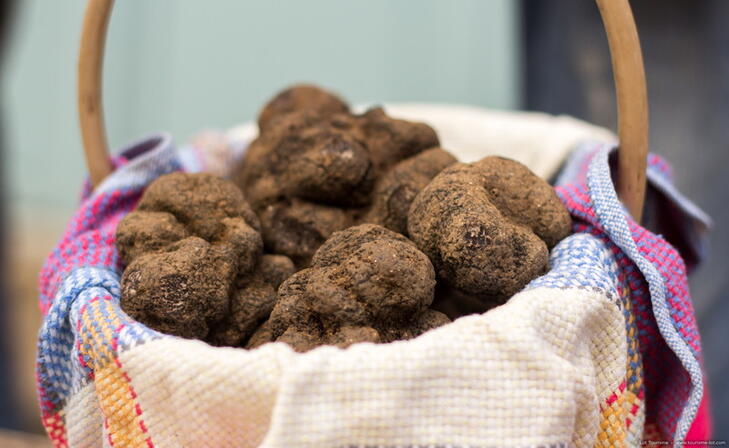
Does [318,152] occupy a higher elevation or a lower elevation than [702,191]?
higher

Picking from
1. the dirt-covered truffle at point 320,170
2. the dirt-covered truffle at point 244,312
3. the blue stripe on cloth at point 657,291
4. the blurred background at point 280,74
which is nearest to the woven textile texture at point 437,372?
the blue stripe on cloth at point 657,291

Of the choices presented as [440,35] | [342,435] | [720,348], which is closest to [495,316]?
[342,435]

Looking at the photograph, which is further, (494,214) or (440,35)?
(440,35)

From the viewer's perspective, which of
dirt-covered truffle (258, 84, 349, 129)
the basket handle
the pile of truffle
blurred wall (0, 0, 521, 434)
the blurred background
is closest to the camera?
the pile of truffle

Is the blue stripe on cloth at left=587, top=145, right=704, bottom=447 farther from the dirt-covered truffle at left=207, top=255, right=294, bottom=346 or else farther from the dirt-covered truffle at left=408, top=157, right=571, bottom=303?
the dirt-covered truffle at left=207, top=255, right=294, bottom=346

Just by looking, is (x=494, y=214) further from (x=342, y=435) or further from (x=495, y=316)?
(x=342, y=435)

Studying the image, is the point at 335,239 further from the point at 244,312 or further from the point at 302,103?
the point at 302,103

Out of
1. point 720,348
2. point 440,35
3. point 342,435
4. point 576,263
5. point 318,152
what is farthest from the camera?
point 440,35

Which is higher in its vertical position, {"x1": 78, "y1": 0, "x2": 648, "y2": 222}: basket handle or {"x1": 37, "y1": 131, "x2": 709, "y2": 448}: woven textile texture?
{"x1": 78, "y1": 0, "x2": 648, "y2": 222}: basket handle

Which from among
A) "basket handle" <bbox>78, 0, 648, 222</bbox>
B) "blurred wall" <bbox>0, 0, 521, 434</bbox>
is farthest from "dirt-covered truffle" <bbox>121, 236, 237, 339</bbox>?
"blurred wall" <bbox>0, 0, 521, 434</bbox>
